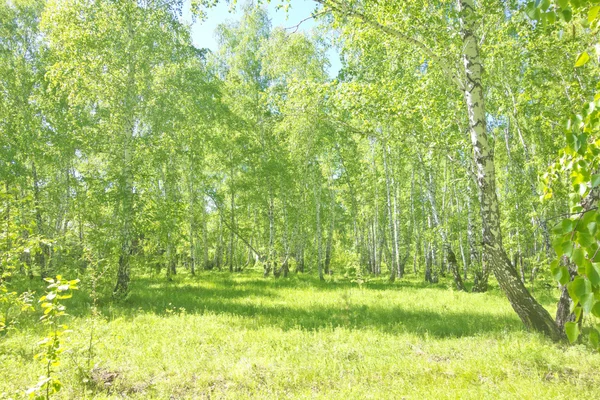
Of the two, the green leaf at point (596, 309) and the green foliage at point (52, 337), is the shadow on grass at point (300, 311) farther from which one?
the green leaf at point (596, 309)

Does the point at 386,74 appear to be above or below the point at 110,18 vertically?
below

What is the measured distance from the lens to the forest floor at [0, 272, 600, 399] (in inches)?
190

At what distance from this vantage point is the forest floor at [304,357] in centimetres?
482

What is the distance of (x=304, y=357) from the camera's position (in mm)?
6082

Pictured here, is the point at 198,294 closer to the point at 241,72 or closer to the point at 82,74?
the point at 82,74

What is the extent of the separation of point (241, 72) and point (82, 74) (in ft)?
37.9

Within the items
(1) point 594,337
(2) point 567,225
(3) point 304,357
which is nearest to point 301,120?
(3) point 304,357

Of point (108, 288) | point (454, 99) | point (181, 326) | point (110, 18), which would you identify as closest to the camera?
point (181, 326)

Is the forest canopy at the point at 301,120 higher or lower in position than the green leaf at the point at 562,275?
higher

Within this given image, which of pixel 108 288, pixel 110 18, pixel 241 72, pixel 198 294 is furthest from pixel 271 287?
pixel 241 72

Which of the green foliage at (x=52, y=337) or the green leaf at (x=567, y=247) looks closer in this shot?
the green leaf at (x=567, y=247)

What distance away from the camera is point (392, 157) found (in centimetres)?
2300

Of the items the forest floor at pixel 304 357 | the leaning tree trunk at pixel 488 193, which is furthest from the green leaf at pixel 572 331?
the leaning tree trunk at pixel 488 193

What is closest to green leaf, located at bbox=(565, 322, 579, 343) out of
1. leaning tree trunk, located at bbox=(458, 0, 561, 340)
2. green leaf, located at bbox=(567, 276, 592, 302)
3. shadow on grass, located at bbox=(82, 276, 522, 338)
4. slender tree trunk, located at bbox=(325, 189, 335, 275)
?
green leaf, located at bbox=(567, 276, 592, 302)
